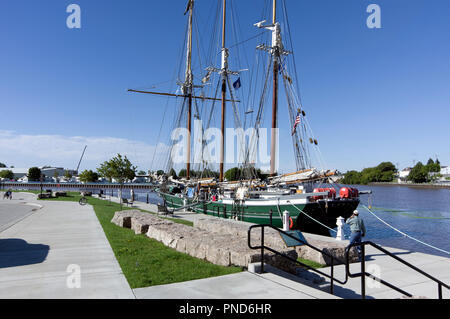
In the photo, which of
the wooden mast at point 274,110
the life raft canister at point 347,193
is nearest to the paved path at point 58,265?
the life raft canister at point 347,193

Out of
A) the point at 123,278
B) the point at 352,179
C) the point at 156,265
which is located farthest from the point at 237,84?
the point at 352,179

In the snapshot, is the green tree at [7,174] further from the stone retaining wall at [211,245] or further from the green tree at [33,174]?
the stone retaining wall at [211,245]

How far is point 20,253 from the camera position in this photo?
9.21 meters

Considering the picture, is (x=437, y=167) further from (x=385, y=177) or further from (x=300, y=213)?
(x=300, y=213)

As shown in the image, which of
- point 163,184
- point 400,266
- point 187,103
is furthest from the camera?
point 187,103

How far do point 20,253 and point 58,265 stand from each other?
2.24 metres

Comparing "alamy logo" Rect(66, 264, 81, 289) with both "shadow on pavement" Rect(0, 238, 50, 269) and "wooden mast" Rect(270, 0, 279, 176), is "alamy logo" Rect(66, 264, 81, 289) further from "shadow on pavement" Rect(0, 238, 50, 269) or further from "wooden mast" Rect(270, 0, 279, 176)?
"wooden mast" Rect(270, 0, 279, 176)

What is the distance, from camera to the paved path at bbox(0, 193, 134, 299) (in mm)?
5895

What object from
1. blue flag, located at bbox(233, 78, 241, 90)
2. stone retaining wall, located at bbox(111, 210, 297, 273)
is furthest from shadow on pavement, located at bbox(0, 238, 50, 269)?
blue flag, located at bbox(233, 78, 241, 90)

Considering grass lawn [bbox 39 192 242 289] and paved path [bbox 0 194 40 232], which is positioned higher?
grass lawn [bbox 39 192 242 289]
